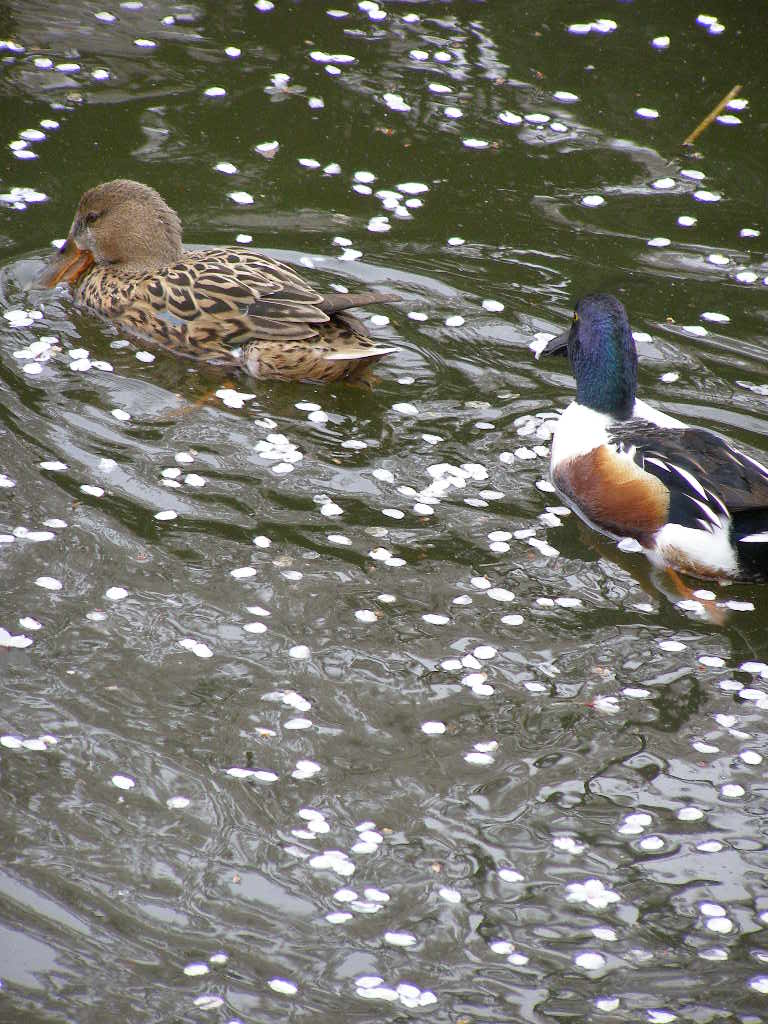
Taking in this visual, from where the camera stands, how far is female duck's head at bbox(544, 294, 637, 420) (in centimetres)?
706

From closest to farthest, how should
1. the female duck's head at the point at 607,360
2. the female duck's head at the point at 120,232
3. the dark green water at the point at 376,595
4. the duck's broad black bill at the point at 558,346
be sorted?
the dark green water at the point at 376,595
the female duck's head at the point at 607,360
the duck's broad black bill at the point at 558,346
the female duck's head at the point at 120,232

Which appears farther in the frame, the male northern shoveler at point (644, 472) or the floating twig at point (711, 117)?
the floating twig at point (711, 117)

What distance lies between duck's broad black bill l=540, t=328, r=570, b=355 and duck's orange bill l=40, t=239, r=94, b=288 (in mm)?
3032

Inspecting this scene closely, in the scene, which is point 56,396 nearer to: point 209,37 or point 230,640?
point 230,640

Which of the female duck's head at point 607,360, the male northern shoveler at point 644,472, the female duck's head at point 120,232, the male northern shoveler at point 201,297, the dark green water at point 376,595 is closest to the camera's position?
the dark green water at point 376,595

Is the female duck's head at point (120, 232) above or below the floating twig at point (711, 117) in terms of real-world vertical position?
below

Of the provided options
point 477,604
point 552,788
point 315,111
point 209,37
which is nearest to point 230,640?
point 477,604

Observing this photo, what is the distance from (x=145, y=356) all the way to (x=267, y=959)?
442cm

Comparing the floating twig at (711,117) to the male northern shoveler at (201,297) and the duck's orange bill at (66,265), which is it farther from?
the duck's orange bill at (66,265)

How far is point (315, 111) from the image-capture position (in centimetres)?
1023

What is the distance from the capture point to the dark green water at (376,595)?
4457 millimetres

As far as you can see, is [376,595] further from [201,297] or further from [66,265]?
[66,265]

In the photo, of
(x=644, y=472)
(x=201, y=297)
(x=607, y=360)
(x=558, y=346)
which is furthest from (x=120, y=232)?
(x=644, y=472)

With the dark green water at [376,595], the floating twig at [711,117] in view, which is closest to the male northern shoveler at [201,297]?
the dark green water at [376,595]
